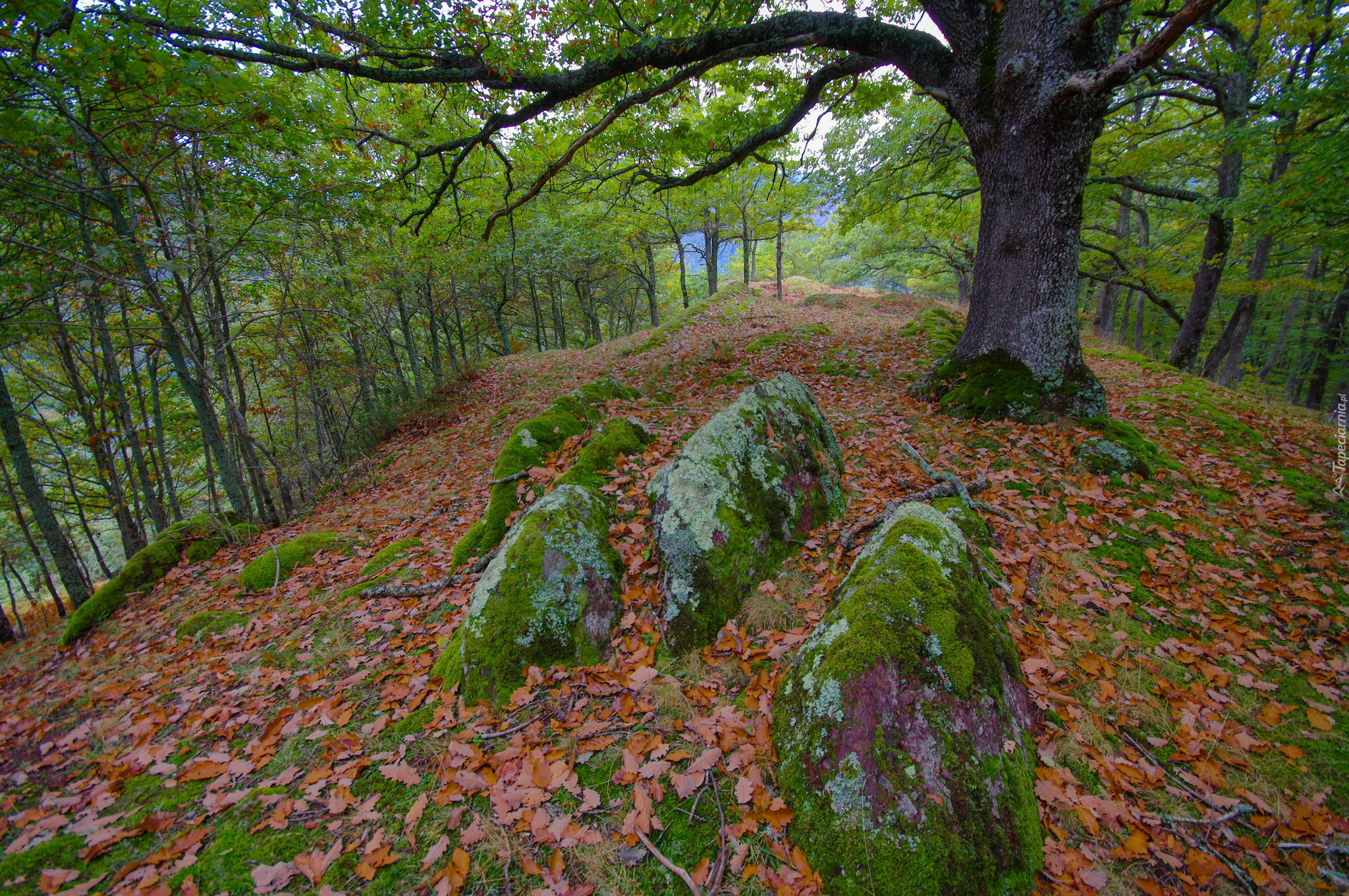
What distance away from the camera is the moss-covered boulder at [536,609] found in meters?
3.17

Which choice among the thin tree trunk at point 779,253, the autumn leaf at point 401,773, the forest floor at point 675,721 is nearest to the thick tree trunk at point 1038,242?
the forest floor at point 675,721

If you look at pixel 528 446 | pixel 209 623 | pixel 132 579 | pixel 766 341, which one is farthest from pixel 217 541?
pixel 766 341

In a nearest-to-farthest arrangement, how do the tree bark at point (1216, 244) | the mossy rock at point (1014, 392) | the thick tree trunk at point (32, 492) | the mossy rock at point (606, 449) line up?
the mossy rock at point (606, 449), the mossy rock at point (1014, 392), the thick tree trunk at point (32, 492), the tree bark at point (1216, 244)

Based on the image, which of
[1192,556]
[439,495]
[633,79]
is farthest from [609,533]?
[633,79]

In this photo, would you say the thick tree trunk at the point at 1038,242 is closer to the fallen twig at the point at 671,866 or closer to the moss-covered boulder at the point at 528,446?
the moss-covered boulder at the point at 528,446

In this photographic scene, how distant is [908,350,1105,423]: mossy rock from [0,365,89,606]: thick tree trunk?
13518mm

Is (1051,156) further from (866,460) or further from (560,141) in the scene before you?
(560,141)

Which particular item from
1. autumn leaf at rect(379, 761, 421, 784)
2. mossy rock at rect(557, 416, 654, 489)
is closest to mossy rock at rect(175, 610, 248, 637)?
autumn leaf at rect(379, 761, 421, 784)

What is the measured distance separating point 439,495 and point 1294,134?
13.7m

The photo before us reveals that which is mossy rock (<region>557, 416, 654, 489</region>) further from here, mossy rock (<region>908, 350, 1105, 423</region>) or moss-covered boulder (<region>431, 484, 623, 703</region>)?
mossy rock (<region>908, 350, 1105, 423</region>)

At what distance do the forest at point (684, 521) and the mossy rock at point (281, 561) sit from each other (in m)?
0.07

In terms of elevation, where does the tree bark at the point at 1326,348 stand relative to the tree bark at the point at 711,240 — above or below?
below

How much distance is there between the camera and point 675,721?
2.78 meters

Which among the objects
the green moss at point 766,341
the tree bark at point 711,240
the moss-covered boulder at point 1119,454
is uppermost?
the tree bark at point 711,240
